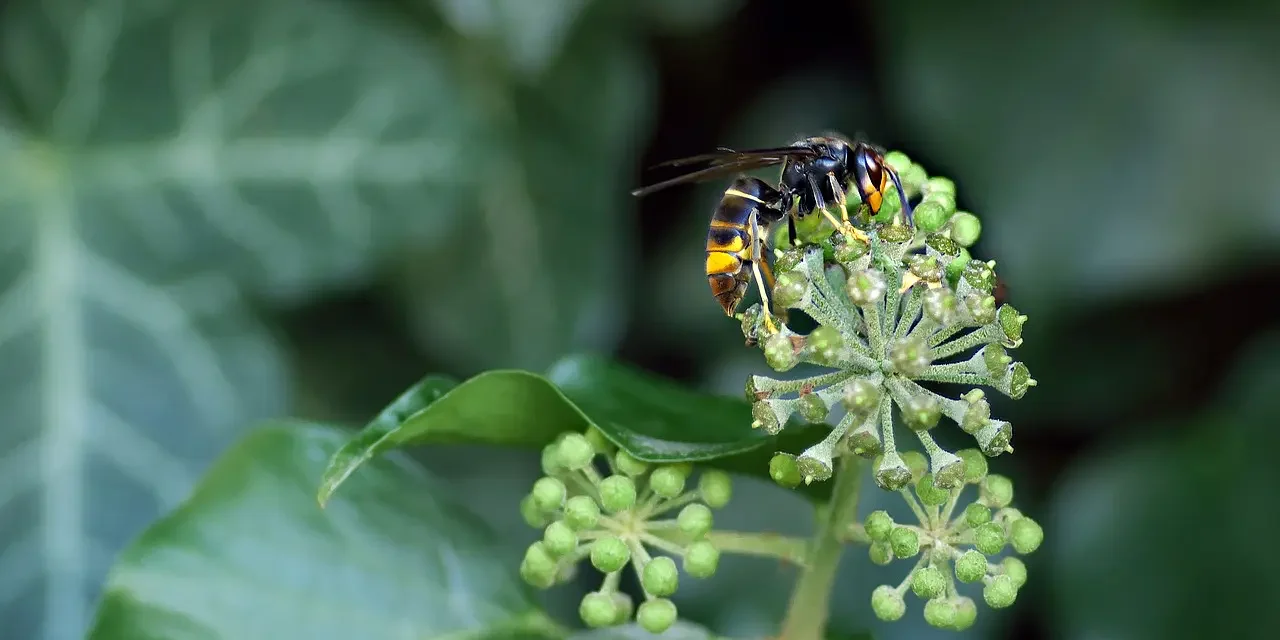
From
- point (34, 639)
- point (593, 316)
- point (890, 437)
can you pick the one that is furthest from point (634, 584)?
point (890, 437)

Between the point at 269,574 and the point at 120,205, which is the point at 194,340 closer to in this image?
the point at 120,205

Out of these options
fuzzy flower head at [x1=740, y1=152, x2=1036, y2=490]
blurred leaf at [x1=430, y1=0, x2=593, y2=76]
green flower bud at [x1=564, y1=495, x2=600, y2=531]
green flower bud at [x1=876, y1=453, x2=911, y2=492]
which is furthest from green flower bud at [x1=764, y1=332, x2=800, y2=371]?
blurred leaf at [x1=430, y1=0, x2=593, y2=76]

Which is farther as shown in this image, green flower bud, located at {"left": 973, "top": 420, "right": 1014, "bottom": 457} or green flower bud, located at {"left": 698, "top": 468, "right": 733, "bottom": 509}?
green flower bud, located at {"left": 698, "top": 468, "right": 733, "bottom": 509}

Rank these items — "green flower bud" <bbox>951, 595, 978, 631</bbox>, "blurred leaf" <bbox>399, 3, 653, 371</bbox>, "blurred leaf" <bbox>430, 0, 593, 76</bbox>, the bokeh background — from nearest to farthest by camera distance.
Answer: "green flower bud" <bbox>951, 595, 978, 631</bbox> < "blurred leaf" <bbox>430, 0, 593, 76</bbox> < the bokeh background < "blurred leaf" <bbox>399, 3, 653, 371</bbox>

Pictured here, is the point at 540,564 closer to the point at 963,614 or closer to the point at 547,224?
the point at 963,614

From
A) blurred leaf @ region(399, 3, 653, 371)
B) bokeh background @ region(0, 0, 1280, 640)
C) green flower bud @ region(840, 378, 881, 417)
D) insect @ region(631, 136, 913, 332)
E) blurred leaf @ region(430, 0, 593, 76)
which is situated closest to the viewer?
green flower bud @ region(840, 378, 881, 417)

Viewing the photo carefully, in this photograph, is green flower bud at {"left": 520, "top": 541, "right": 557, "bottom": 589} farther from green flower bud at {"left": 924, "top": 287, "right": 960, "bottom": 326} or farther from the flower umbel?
green flower bud at {"left": 924, "top": 287, "right": 960, "bottom": 326}

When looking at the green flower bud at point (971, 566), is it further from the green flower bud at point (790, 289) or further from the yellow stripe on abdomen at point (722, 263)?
the yellow stripe on abdomen at point (722, 263)
